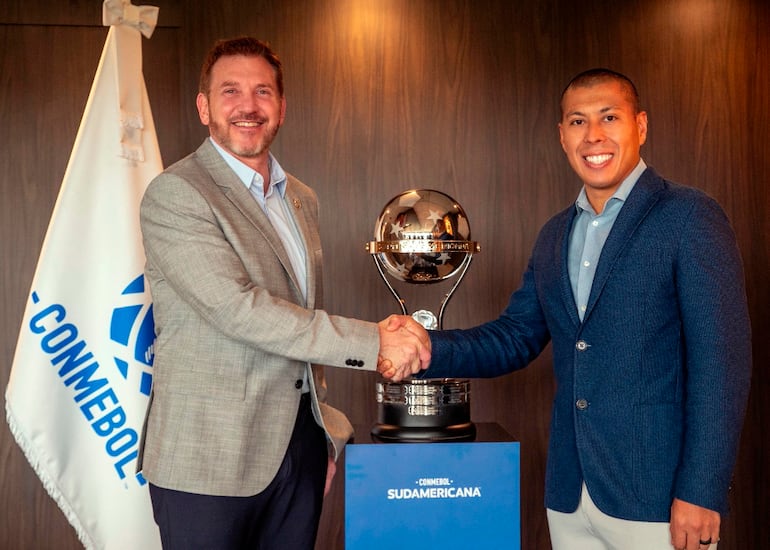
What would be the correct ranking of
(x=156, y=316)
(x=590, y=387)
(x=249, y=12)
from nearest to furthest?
(x=590, y=387), (x=156, y=316), (x=249, y=12)

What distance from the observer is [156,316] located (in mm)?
2191

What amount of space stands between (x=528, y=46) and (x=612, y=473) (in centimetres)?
240

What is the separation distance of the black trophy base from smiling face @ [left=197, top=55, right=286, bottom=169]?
2.68ft

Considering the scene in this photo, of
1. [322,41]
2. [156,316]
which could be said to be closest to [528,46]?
[322,41]

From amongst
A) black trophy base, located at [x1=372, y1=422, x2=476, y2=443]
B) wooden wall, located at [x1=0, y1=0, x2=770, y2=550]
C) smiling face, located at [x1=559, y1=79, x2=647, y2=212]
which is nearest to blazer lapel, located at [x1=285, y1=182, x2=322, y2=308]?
black trophy base, located at [x1=372, y1=422, x2=476, y2=443]

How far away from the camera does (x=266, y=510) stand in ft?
7.04

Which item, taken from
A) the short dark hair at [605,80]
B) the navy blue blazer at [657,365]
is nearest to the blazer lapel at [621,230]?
the navy blue blazer at [657,365]

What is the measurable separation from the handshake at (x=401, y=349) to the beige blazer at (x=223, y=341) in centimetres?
9

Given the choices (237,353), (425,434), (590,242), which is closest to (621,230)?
(590,242)

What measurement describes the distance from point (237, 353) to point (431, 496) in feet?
2.05

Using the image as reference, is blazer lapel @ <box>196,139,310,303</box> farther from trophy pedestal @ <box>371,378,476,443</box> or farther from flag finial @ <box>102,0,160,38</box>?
flag finial @ <box>102,0,160,38</box>

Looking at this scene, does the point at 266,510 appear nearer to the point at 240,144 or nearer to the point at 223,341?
the point at 223,341

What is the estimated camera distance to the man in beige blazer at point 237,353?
203 cm

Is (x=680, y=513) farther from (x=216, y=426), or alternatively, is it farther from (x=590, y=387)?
(x=216, y=426)
